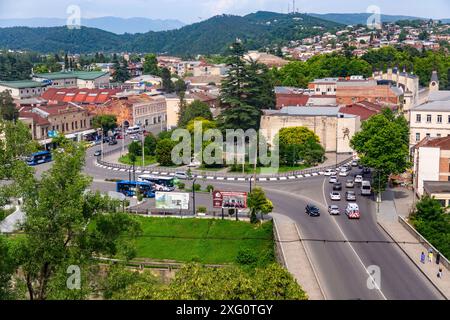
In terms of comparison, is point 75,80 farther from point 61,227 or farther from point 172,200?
point 61,227

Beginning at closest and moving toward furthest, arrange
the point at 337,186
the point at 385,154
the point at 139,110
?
the point at 385,154 → the point at 337,186 → the point at 139,110

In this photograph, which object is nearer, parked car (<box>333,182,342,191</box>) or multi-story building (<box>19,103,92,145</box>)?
parked car (<box>333,182,342,191</box>)

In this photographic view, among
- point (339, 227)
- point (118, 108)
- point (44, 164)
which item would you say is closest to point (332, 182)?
point (339, 227)

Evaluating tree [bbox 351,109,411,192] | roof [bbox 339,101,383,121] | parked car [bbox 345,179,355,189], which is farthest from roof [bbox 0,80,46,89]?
tree [bbox 351,109,411,192]

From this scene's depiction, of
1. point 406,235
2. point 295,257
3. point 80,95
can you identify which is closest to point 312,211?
point 406,235

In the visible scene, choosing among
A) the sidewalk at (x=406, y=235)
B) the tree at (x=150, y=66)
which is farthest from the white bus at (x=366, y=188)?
the tree at (x=150, y=66)

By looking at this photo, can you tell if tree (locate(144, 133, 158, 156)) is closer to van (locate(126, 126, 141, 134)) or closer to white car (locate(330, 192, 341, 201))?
van (locate(126, 126, 141, 134))

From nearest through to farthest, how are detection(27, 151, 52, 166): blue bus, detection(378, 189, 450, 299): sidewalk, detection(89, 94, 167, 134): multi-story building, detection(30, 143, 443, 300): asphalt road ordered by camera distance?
detection(30, 143, 443, 300): asphalt road
detection(378, 189, 450, 299): sidewalk
detection(27, 151, 52, 166): blue bus
detection(89, 94, 167, 134): multi-story building
